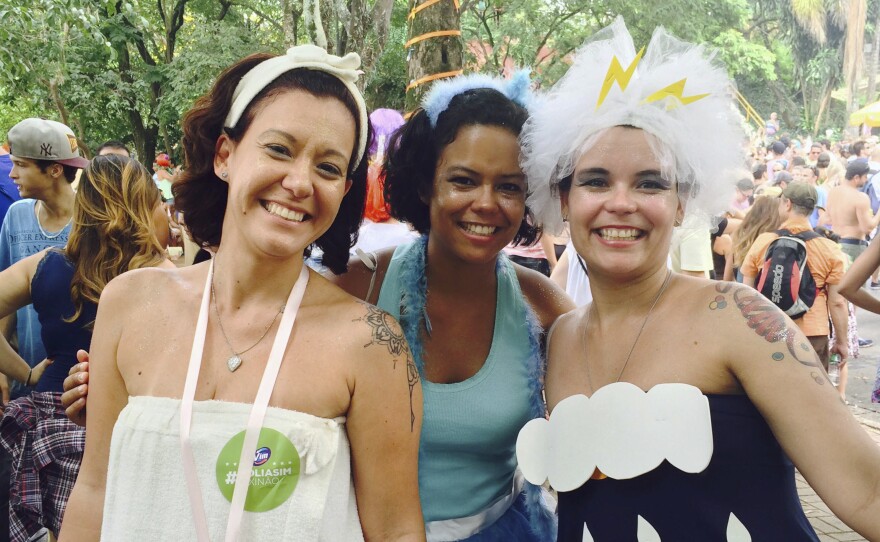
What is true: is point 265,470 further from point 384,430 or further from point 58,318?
point 58,318

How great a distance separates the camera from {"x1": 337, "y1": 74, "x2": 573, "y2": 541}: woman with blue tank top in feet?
7.13

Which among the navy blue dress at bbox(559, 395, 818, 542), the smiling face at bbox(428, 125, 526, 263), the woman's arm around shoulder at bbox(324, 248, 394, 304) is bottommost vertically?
the navy blue dress at bbox(559, 395, 818, 542)

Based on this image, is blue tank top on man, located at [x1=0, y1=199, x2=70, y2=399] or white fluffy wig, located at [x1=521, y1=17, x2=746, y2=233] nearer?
white fluffy wig, located at [x1=521, y1=17, x2=746, y2=233]

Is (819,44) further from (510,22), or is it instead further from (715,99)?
(715,99)

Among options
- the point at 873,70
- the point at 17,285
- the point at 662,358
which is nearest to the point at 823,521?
the point at 662,358

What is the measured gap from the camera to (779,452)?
1646 mm

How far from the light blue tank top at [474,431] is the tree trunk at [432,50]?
1.86m

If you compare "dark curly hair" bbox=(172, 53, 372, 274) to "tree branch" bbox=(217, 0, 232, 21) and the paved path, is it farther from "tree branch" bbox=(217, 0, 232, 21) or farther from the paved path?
"tree branch" bbox=(217, 0, 232, 21)

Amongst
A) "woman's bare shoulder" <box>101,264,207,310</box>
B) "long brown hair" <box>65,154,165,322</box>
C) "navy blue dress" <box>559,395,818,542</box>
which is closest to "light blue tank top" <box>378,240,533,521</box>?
"navy blue dress" <box>559,395,818,542</box>

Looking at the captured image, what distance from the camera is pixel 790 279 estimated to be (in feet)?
18.6

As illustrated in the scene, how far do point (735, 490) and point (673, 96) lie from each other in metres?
1.00

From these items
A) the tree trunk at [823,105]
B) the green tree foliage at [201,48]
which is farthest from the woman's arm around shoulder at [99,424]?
the tree trunk at [823,105]

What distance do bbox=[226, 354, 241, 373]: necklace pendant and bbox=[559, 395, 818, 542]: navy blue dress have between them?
1.03 m

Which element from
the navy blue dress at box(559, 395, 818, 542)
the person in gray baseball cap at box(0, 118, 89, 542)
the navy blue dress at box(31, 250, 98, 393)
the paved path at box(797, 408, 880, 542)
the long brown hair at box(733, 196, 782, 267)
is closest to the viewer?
the navy blue dress at box(559, 395, 818, 542)
